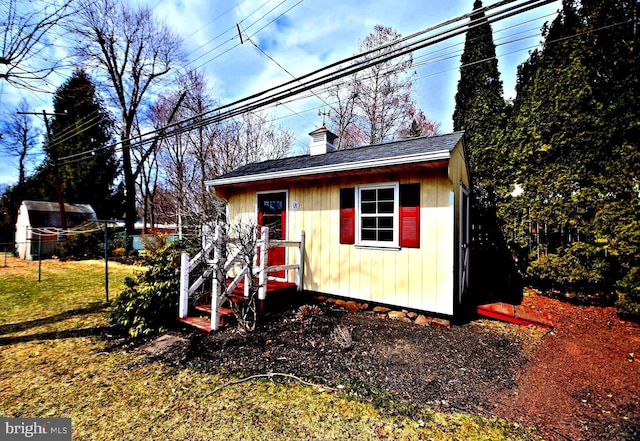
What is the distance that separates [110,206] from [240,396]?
79.2ft

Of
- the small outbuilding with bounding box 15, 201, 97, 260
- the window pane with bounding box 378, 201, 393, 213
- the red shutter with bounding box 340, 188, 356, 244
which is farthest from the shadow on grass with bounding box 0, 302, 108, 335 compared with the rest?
the small outbuilding with bounding box 15, 201, 97, 260

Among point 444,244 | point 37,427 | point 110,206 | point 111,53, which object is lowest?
point 37,427

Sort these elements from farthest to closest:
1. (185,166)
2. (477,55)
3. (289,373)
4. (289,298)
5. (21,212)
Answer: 1. (185,166)
2. (21,212)
3. (477,55)
4. (289,298)
5. (289,373)

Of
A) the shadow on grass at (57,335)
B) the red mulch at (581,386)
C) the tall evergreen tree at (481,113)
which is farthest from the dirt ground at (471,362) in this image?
the tall evergreen tree at (481,113)

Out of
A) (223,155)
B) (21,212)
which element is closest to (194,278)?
(223,155)

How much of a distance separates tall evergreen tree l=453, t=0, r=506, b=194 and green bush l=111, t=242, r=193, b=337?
7.98 m

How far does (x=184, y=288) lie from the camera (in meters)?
4.84

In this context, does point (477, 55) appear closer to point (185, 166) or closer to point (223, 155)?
point (223, 155)

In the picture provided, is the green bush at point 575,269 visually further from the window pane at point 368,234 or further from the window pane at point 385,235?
the window pane at point 368,234

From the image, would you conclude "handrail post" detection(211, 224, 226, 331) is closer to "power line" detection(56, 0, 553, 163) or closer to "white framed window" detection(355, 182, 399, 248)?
"white framed window" detection(355, 182, 399, 248)

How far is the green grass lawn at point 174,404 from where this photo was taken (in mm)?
2398

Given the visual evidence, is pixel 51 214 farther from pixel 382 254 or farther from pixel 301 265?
pixel 382 254

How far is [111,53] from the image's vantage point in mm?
15430

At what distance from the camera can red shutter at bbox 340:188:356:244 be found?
561 cm
